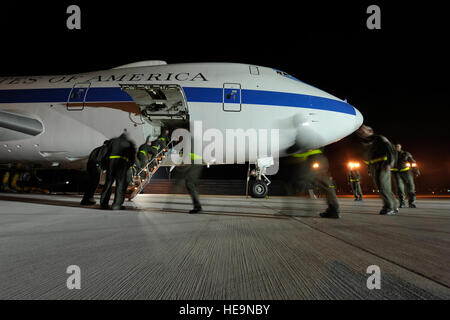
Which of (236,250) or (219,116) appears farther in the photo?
(219,116)

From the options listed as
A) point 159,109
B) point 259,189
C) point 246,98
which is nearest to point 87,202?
point 159,109

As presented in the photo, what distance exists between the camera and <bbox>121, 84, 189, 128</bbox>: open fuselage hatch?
5012 mm

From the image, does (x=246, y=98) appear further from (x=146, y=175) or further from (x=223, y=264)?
(x=223, y=264)

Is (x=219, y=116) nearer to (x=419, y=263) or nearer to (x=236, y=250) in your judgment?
(x=236, y=250)

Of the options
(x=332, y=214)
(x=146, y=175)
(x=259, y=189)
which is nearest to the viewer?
(x=332, y=214)

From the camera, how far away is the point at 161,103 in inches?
220

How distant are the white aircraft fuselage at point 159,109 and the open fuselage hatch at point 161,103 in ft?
0.08

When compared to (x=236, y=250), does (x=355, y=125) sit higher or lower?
higher

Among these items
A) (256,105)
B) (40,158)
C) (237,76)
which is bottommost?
(40,158)

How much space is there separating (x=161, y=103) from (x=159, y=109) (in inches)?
9.8

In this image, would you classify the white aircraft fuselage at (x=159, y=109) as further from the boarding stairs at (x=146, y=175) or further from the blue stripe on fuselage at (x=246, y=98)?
the boarding stairs at (x=146, y=175)
